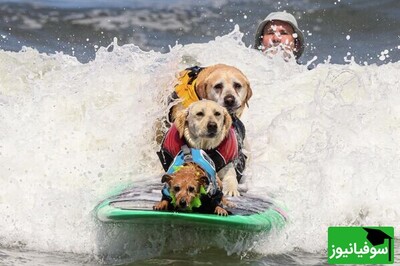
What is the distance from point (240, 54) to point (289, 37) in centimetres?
57

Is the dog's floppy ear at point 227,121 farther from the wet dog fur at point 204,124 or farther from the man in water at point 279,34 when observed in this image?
the man in water at point 279,34

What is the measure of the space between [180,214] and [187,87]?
1.69 m

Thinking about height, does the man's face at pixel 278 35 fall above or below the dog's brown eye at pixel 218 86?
above

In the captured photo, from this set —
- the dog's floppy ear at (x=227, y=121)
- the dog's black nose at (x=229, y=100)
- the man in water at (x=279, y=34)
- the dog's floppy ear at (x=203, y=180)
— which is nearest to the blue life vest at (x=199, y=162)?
the dog's floppy ear at (x=203, y=180)

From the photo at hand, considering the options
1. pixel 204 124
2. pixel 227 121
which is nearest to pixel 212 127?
pixel 204 124

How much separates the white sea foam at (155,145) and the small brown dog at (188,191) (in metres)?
0.74

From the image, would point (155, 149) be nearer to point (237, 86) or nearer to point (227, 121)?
point (237, 86)

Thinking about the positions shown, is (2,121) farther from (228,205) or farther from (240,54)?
(228,205)

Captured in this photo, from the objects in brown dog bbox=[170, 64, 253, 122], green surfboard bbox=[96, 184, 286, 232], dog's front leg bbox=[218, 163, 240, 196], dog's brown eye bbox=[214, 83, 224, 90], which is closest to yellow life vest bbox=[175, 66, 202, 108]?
brown dog bbox=[170, 64, 253, 122]

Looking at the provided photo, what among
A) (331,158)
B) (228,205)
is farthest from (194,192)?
(331,158)

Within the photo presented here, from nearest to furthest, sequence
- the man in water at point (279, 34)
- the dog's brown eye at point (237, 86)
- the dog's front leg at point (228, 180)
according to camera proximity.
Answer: the dog's front leg at point (228, 180), the dog's brown eye at point (237, 86), the man in water at point (279, 34)

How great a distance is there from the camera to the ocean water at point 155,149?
233 inches

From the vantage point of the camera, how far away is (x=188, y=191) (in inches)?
211

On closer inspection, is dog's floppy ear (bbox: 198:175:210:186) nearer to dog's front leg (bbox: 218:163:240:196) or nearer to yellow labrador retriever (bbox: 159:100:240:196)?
yellow labrador retriever (bbox: 159:100:240:196)
